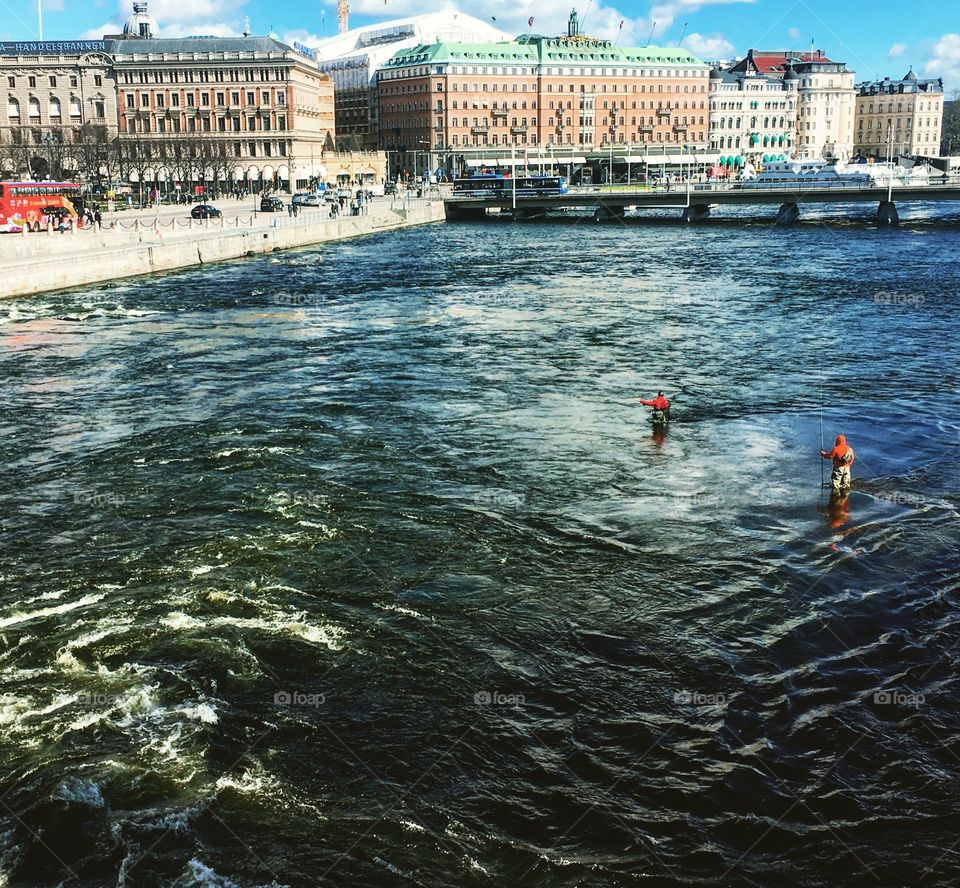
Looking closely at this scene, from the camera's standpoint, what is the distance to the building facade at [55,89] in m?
124

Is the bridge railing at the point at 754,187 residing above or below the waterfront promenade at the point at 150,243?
above

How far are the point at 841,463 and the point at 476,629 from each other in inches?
272

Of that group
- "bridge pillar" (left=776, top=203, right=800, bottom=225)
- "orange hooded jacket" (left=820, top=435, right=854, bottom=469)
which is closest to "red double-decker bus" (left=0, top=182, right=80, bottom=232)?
"orange hooded jacket" (left=820, top=435, right=854, bottom=469)

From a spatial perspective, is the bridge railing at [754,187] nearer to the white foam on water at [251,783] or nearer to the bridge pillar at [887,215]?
the bridge pillar at [887,215]

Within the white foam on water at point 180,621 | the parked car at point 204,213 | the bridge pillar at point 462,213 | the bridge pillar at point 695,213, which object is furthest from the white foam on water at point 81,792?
the bridge pillar at point 462,213

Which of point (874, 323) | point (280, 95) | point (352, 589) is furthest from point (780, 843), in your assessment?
point (280, 95)

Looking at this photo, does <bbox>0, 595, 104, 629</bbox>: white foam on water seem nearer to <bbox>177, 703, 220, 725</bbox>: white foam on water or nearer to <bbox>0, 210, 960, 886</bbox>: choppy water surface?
<bbox>0, 210, 960, 886</bbox>: choppy water surface

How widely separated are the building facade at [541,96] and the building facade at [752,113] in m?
13.3

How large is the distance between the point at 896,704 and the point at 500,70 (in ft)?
544

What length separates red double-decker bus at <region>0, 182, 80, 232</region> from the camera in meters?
59.7

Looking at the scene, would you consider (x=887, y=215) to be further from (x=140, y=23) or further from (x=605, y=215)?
(x=140, y=23)

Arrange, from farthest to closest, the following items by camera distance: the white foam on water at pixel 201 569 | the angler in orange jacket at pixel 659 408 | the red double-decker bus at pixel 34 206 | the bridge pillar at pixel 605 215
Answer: the bridge pillar at pixel 605 215 < the red double-decker bus at pixel 34 206 < the angler in orange jacket at pixel 659 408 < the white foam on water at pixel 201 569

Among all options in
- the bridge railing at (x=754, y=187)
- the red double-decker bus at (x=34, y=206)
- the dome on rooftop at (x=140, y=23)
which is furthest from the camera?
the dome on rooftop at (x=140, y=23)

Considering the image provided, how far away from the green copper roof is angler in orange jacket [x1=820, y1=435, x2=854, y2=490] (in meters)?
156
